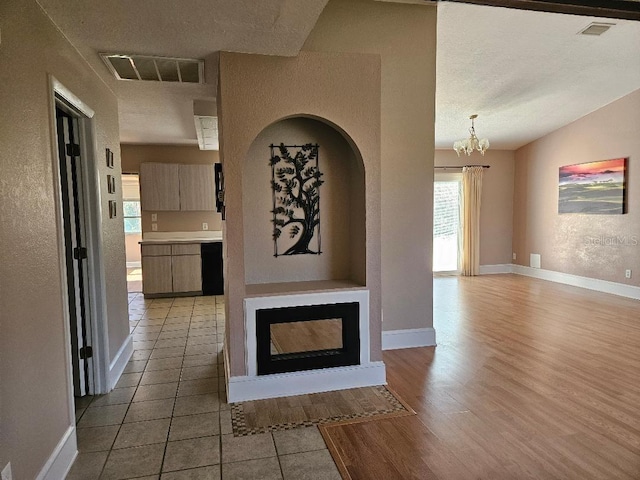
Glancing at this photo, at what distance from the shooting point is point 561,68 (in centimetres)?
502

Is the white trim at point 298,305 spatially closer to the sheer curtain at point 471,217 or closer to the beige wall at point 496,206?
the sheer curtain at point 471,217

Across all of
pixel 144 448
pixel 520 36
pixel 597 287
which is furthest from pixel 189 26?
pixel 597 287

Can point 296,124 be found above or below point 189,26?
below

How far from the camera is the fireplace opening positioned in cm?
295

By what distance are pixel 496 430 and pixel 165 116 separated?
14.3ft

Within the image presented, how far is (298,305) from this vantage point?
2.99m

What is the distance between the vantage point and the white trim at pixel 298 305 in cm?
291

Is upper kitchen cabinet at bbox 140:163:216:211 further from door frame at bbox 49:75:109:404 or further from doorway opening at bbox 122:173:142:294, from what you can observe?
door frame at bbox 49:75:109:404

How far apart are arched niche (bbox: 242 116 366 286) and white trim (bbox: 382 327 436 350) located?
94 centimetres

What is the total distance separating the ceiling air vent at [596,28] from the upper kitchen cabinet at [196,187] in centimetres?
535

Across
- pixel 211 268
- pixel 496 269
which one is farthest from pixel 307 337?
pixel 496 269

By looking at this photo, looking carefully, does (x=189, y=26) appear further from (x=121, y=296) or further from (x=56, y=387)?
(x=121, y=296)

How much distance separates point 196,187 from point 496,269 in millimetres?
6115

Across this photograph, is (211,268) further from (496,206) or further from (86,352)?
(496,206)
